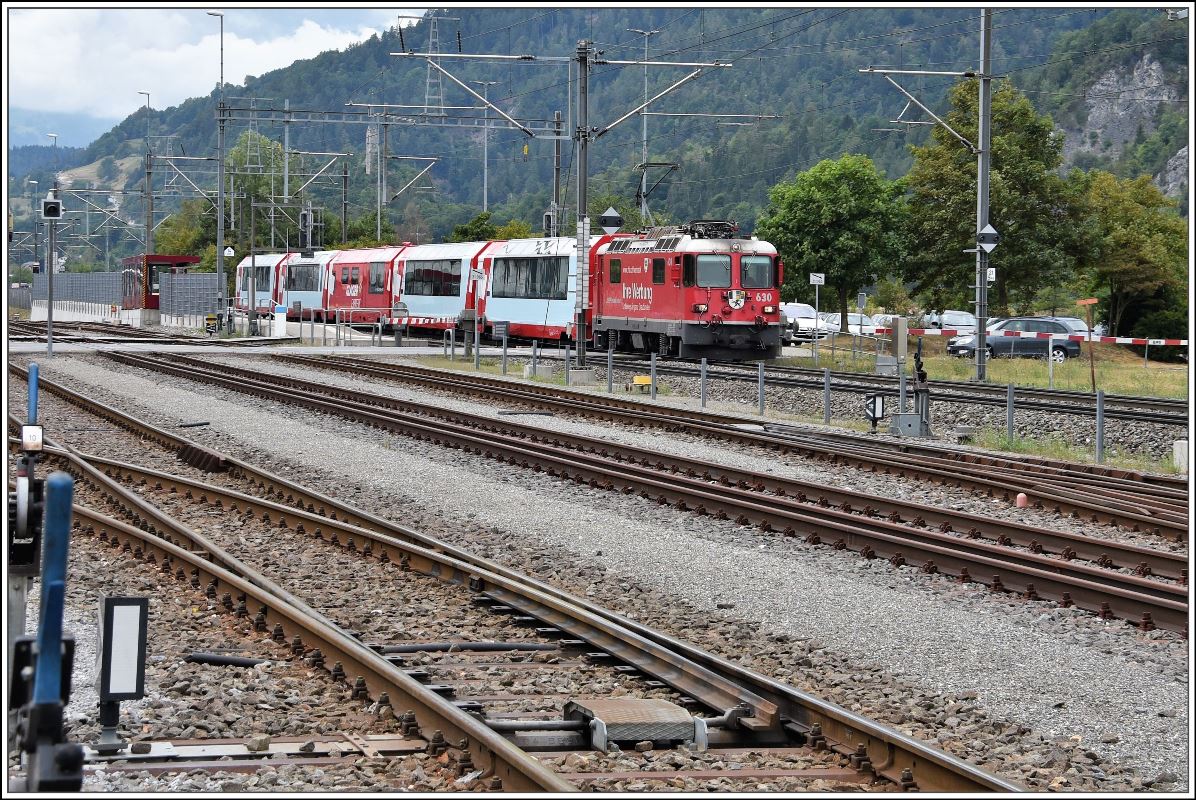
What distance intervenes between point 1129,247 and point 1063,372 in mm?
22132

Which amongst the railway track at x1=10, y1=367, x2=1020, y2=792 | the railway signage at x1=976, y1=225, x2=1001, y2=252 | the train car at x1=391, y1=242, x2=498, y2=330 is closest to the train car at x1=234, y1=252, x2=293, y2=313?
the train car at x1=391, y1=242, x2=498, y2=330

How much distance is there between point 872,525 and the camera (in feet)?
41.4

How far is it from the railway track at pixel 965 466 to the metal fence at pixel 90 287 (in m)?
61.8

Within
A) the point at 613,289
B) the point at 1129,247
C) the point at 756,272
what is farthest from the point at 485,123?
the point at 1129,247

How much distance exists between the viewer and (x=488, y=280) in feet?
150

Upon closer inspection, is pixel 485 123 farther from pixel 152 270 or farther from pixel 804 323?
pixel 152 270

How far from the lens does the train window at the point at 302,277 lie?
2427 inches

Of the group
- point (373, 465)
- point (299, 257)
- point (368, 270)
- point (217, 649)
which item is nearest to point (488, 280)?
point (368, 270)

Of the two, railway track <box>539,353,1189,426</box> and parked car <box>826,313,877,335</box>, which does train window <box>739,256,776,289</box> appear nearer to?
railway track <box>539,353,1189,426</box>

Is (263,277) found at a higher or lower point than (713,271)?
higher

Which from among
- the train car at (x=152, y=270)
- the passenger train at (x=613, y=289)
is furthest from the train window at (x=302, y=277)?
the passenger train at (x=613, y=289)

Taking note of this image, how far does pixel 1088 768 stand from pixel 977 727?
2.18 feet

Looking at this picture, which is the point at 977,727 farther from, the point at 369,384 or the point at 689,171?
the point at 689,171

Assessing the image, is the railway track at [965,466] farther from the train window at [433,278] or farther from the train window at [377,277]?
the train window at [377,277]
